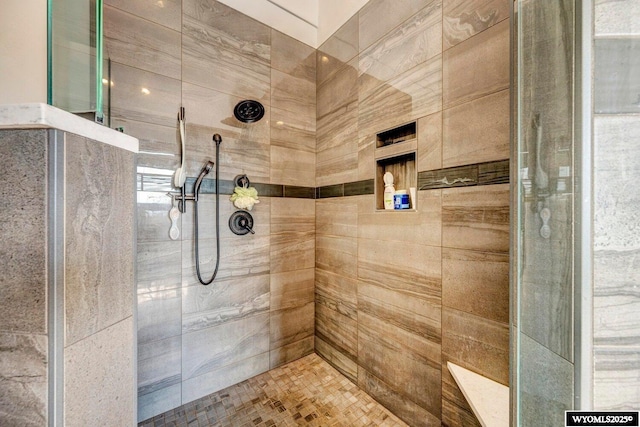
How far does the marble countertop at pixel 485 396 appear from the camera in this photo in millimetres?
850

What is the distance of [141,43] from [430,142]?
66.1 inches

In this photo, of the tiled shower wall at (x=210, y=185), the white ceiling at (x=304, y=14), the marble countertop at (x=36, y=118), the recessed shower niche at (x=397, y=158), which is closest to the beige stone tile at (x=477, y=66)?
the recessed shower niche at (x=397, y=158)

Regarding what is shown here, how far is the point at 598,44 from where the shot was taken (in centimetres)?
43

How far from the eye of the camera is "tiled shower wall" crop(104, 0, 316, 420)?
1377mm

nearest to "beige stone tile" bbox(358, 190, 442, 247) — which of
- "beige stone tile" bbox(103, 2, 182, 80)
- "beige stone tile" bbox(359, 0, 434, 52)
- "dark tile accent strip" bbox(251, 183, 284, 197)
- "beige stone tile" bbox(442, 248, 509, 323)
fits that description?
"beige stone tile" bbox(442, 248, 509, 323)

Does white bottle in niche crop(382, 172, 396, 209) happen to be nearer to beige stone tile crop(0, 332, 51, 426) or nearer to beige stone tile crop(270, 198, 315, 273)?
beige stone tile crop(270, 198, 315, 273)

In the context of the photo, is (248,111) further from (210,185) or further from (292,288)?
(292,288)

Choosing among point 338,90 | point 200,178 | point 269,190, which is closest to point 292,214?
point 269,190

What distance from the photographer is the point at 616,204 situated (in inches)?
16.9

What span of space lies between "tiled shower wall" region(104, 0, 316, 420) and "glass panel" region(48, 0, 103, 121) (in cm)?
64

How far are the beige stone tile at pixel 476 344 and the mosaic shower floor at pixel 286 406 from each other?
595 mm

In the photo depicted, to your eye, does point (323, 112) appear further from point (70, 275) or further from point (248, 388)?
point (248, 388)

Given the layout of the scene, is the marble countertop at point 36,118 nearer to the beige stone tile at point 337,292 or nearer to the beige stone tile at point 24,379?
the beige stone tile at point 24,379

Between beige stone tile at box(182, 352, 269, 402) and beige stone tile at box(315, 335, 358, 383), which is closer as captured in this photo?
beige stone tile at box(182, 352, 269, 402)
